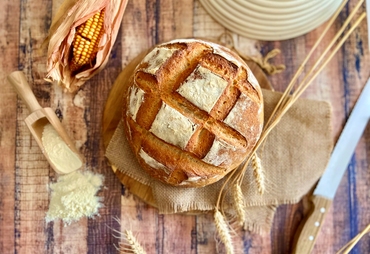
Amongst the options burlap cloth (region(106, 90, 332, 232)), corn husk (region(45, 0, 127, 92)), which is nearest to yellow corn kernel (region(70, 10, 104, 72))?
corn husk (region(45, 0, 127, 92))

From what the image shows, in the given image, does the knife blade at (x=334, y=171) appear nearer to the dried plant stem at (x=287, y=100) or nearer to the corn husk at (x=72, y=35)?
the dried plant stem at (x=287, y=100)

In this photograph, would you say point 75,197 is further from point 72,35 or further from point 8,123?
point 72,35

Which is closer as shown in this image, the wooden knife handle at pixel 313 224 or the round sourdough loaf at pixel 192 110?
the round sourdough loaf at pixel 192 110

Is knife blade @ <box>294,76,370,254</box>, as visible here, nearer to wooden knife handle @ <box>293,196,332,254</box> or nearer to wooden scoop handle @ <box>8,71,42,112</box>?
wooden knife handle @ <box>293,196,332,254</box>

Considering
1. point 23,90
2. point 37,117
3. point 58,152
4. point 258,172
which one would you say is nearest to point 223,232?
point 258,172

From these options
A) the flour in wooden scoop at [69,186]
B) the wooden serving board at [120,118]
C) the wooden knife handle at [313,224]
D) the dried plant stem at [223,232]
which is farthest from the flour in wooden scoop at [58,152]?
the wooden knife handle at [313,224]

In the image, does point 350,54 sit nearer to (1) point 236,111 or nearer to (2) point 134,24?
(1) point 236,111
